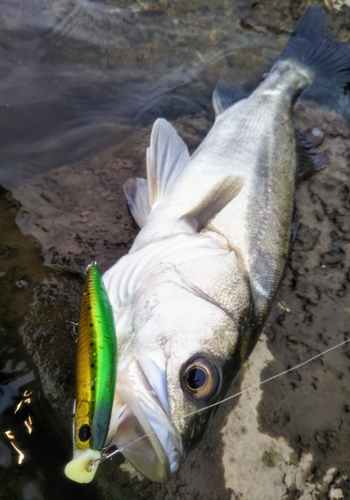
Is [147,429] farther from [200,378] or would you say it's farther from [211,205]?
[211,205]

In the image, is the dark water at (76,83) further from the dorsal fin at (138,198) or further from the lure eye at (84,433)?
the lure eye at (84,433)

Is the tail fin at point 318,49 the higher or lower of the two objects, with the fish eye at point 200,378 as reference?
higher

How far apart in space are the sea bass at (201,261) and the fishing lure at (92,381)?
0.43 ft

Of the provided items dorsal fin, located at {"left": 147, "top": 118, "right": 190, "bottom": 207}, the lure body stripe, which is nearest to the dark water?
dorsal fin, located at {"left": 147, "top": 118, "right": 190, "bottom": 207}

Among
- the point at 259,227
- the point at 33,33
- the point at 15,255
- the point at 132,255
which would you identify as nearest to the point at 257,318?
the point at 259,227

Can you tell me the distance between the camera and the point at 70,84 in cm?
359

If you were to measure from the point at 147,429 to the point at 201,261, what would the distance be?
974 millimetres

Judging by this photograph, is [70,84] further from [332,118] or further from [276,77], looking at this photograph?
[332,118]


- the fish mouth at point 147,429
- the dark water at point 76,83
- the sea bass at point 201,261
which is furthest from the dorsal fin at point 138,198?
the fish mouth at point 147,429

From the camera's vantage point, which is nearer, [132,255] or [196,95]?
[132,255]

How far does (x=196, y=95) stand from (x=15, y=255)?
87.6 inches

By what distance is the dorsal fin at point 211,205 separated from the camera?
262 centimetres

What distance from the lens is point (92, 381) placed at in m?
1.67

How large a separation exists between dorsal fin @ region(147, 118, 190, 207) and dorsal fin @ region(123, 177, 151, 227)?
61mm
